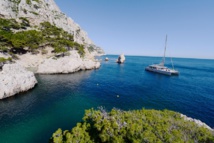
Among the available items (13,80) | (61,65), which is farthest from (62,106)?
(61,65)

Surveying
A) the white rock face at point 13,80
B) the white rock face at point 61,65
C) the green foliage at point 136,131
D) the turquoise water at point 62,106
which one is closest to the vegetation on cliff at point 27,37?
the white rock face at point 61,65

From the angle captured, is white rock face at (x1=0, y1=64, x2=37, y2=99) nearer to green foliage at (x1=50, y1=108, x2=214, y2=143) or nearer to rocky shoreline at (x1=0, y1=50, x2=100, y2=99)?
rocky shoreline at (x1=0, y1=50, x2=100, y2=99)

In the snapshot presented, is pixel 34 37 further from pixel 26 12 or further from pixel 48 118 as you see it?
pixel 48 118

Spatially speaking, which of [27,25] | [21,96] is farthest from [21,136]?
[27,25]

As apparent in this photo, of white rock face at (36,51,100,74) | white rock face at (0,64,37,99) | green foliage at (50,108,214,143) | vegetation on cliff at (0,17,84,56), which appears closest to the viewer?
green foliage at (50,108,214,143)

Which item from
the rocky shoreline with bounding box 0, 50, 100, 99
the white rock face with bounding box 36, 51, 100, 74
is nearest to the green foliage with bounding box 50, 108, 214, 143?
the rocky shoreline with bounding box 0, 50, 100, 99

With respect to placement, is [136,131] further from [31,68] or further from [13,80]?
[31,68]

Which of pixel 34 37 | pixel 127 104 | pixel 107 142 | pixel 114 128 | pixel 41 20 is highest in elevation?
pixel 41 20
